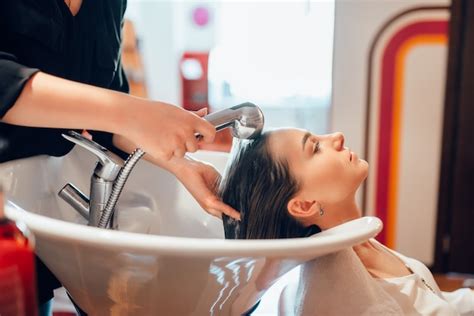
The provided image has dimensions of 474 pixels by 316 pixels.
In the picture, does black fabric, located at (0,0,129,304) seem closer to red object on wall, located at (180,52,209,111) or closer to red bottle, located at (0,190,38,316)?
red bottle, located at (0,190,38,316)

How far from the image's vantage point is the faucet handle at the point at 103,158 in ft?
2.67

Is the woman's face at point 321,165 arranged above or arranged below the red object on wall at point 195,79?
below

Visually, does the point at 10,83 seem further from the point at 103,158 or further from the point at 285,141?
the point at 285,141

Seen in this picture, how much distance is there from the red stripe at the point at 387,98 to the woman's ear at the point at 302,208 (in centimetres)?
160

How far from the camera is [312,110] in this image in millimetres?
2465

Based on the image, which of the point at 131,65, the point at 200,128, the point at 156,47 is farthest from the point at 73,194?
the point at 156,47

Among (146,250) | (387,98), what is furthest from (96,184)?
(387,98)

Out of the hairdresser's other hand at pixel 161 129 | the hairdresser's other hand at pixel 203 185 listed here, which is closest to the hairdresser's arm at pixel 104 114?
the hairdresser's other hand at pixel 161 129

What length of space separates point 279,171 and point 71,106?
0.38m

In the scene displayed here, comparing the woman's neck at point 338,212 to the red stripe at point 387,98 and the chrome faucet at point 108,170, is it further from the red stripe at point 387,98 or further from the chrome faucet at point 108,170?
the red stripe at point 387,98

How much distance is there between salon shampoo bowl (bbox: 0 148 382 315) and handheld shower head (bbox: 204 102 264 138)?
0.17 meters

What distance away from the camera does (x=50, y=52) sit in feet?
2.74

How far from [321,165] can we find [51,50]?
46cm

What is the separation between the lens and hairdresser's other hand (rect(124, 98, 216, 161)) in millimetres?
687
